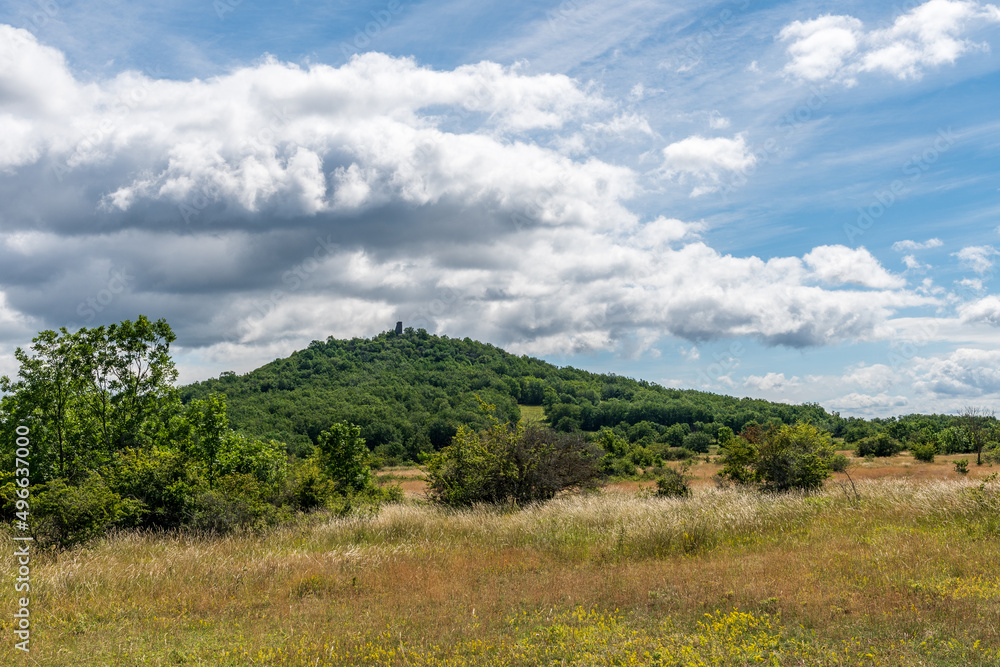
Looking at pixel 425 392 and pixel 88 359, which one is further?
pixel 425 392

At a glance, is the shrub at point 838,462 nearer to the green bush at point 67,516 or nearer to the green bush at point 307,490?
the green bush at point 307,490

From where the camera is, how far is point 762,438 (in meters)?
21.4

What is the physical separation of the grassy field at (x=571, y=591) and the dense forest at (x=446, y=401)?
162ft

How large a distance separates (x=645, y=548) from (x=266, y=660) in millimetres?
8057

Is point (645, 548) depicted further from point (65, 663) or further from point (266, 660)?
point (65, 663)

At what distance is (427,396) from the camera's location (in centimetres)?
11344

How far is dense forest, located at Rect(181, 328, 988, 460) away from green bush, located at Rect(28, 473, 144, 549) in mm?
48777

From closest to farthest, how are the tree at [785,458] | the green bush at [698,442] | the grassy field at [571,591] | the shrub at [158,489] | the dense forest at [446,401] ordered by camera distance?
the grassy field at [571,591] → the shrub at [158,489] → the tree at [785,458] → the green bush at [698,442] → the dense forest at [446,401]

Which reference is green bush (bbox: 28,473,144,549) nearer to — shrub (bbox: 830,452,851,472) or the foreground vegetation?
the foreground vegetation

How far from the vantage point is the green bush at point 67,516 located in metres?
12.9

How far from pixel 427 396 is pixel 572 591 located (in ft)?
347

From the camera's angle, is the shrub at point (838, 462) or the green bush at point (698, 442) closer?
the shrub at point (838, 462)

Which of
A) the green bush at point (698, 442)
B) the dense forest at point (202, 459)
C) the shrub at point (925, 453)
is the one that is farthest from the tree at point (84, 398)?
the green bush at point (698, 442)

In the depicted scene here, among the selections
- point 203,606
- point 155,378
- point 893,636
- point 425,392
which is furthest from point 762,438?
point 425,392
